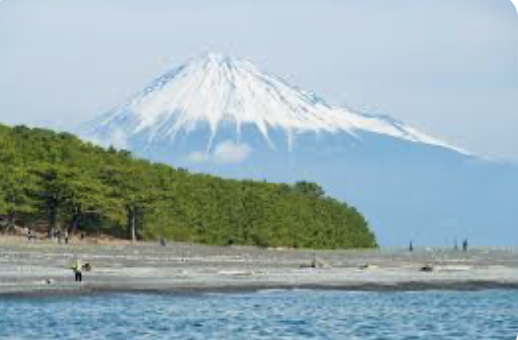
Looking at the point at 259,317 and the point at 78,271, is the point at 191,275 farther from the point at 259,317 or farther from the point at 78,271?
the point at 259,317

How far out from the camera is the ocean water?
37.5 m

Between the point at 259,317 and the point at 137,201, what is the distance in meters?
70.0

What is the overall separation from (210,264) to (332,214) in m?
77.3

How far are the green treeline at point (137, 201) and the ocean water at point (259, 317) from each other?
5046 cm

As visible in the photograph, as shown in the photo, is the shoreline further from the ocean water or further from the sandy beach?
the ocean water

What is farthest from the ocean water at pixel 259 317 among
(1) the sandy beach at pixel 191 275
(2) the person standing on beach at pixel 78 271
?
(2) the person standing on beach at pixel 78 271

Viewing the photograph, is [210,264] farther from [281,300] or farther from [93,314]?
[93,314]

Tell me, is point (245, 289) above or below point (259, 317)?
above

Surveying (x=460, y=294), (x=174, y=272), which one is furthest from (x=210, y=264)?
(x=460, y=294)

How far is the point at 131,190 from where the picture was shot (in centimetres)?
11206

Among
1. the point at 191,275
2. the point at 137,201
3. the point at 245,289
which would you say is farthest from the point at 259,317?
the point at 137,201

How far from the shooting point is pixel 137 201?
4373 inches

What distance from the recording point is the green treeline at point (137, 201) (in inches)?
4008

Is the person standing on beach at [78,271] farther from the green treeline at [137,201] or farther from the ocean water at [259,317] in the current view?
the green treeline at [137,201]
